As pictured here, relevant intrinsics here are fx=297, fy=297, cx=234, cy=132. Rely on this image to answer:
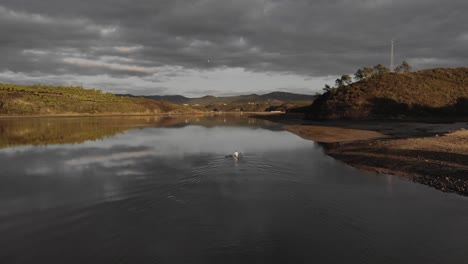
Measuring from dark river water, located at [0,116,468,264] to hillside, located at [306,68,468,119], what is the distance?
77.2 meters

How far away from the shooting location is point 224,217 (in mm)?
14133

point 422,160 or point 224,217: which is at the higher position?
point 422,160

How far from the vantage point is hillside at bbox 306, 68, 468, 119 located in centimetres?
8881

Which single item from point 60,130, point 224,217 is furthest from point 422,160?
point 60,130

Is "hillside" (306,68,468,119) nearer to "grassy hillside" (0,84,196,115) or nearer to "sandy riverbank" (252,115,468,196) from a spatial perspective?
"sandy riverbank" (252,115,468,196)

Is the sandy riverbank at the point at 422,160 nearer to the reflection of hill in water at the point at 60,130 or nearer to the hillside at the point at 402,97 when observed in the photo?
the reflection of hill in water at the point at 60,130

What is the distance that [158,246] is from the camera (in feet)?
37.0

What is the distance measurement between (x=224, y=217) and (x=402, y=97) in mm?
98855

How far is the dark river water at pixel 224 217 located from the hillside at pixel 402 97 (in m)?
77.2

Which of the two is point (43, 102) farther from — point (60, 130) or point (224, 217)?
point (224, 217)

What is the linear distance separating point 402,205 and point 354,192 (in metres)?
2.90

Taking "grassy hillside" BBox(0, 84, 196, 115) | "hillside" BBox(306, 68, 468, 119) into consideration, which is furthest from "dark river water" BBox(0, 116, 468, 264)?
"grassy hillside" BBox(0, 84, 196, 115)

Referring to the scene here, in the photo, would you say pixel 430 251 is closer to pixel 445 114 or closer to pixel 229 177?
pixel 229 177

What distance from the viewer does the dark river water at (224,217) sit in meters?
10.7
